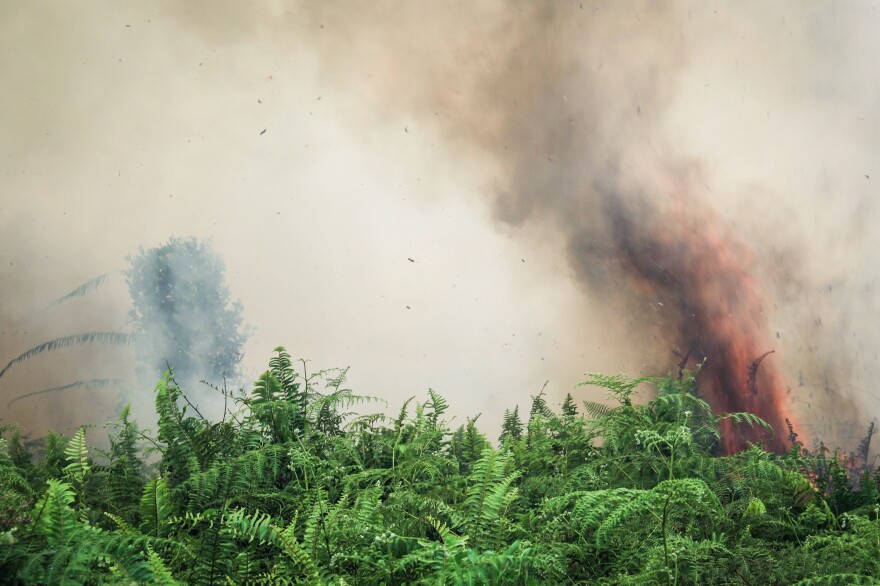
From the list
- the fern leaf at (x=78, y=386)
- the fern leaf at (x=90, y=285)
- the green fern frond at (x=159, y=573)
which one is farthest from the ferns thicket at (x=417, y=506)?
the fern leaf at (x=90, y=285)

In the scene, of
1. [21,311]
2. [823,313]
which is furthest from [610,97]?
[21,311]

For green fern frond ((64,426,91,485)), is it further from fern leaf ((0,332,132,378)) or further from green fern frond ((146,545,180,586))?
fern leaf ((0,332,132,378))

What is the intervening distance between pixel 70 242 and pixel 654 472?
254 centimetres

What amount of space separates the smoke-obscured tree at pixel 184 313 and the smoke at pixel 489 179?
0.26 feet

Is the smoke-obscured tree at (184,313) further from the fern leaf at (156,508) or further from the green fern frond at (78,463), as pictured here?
the fern leaf at (156,508)

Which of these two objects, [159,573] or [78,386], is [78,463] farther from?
[78,386]

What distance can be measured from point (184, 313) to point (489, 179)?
1.47 m

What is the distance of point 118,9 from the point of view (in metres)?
3.55

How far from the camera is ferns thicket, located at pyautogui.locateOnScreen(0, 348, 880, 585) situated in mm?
1784

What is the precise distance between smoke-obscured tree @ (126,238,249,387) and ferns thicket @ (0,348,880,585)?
0.20 metres

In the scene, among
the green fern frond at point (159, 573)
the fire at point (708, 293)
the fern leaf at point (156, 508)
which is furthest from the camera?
the fire at point (708, 293)

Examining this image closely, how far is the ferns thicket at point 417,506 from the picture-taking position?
178 centimetres

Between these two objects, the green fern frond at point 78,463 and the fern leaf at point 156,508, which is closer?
the fern leaf at point 156,508

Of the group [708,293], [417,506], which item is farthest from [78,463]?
[708,293]
